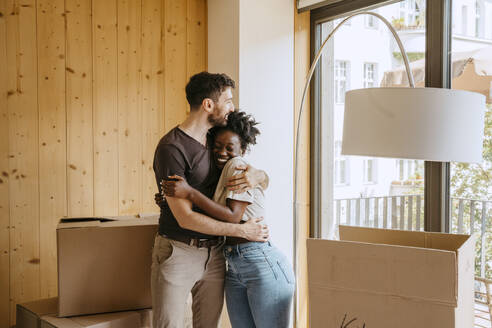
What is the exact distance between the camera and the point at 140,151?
298 centimetres

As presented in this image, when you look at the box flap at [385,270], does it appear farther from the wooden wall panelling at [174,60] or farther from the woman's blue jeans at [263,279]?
the wooden wall panelling at [174,60]

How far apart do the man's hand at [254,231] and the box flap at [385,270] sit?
454 mm

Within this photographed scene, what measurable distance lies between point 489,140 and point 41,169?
2342mm

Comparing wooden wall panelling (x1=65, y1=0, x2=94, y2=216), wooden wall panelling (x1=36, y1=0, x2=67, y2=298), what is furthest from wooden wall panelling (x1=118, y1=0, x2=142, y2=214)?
wooden wall panelling (x1=36, y1=0, x2=67, y2=298)

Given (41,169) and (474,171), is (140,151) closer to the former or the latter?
(41,169)

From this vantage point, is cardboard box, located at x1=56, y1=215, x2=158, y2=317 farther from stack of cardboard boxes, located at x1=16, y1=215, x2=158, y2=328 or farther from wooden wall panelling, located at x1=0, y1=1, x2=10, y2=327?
wooden wall panelling, located at x1=0, y1=1, x2=10, y2=327

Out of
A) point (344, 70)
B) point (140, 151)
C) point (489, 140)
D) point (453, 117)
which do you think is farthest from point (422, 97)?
point (140, 151)

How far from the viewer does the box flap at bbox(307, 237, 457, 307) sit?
1.23 meters

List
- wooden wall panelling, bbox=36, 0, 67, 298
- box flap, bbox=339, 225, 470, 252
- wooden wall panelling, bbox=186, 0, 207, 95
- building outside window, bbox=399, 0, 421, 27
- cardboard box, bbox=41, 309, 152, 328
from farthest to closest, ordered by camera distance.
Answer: wooden wall panelling, bbox=186, 0, 207, 95
wooden wall panelling, bbox=36, 0, 67, 298
building outside window, bbox=399, 0, 421, 27
cardboard box, bbox=41, 309, 152, 328
box flap, bbox=339, 225, 470, 252

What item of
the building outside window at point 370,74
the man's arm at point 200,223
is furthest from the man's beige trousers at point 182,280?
the building outside window at point 370,74

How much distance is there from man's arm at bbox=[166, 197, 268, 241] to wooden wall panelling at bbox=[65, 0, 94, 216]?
117cm

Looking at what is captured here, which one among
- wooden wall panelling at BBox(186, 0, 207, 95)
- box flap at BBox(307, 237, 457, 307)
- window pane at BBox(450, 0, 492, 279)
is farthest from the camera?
wooden wall panelling at BBox(186, 0, 207, 95)

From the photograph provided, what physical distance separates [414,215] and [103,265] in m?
1.62

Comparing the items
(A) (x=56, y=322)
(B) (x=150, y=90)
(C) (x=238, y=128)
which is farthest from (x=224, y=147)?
(B) (x=150, y=90)
